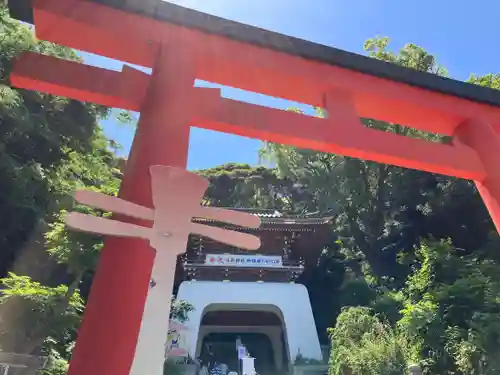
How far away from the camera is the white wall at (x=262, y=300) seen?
12.7 m

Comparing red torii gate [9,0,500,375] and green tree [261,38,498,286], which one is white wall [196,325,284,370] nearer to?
green tree [261,38,498,286]

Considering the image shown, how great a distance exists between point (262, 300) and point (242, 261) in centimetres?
124

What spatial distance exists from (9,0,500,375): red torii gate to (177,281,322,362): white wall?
943cm

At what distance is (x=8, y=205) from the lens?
394 inches

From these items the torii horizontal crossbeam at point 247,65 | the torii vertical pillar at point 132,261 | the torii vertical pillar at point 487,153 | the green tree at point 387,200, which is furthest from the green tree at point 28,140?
the green tree at point 387,200

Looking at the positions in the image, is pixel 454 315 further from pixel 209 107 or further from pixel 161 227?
pixel 161 227

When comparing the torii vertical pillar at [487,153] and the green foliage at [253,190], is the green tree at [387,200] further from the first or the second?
the torii vertical pillar at [487,153]

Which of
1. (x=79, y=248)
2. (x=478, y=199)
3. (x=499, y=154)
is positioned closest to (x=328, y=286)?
(x=478, y=199)

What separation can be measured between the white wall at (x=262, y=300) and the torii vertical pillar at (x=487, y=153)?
31.0 ft

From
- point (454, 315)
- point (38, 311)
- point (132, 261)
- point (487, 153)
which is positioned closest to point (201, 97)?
point (132, 261)

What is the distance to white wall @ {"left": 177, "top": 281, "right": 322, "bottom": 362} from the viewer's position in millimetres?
12711

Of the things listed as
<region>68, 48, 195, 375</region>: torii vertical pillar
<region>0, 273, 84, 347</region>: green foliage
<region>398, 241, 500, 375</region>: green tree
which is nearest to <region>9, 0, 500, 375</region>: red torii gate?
<region>68, 48, 195, 375</region>: torii vertical pillar

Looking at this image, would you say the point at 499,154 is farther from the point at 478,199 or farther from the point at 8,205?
the point at 478,199

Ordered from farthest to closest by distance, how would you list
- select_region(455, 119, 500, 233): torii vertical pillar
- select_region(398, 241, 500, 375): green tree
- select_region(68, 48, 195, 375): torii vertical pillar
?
select_region(398, 241, 500, 375): green tree < select_region(455, 119, 500, 233): torii vertical pillar < select_region(68, 48, 195, 375): torii vertical pillar
